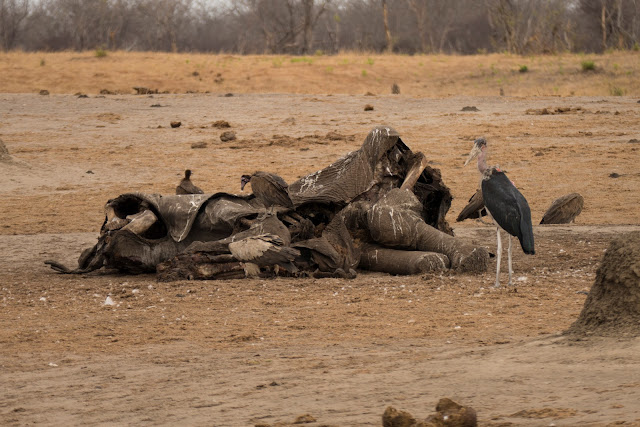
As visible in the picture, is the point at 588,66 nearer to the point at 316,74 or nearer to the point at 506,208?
the point at 316,74

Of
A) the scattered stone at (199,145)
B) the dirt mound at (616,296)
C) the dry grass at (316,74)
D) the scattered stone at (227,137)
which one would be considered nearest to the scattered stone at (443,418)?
the dirt mound at (616,296)

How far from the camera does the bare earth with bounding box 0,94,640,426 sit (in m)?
3.74

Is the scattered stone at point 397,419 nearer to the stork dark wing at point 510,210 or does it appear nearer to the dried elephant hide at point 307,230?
the stork dark wing at point 510,210

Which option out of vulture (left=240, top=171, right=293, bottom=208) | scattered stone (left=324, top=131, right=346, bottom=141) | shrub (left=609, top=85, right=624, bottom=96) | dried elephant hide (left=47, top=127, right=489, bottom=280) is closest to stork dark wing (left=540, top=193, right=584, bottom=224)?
dried elephant hide (left=47, top=127, right=489, bottom=280)

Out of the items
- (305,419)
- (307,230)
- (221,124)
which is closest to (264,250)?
(307,230)

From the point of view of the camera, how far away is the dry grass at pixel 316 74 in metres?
23.8

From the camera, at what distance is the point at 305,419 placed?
138 inches

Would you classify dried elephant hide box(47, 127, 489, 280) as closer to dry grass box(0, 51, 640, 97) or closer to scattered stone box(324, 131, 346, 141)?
scattered stone box(324, 131, 346, 141)

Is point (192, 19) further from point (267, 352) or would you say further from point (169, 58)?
point (267, 352)

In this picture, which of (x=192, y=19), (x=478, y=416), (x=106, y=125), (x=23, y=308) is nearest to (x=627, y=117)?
(x=106, y=125)

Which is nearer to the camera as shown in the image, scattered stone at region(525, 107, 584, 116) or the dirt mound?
the dirt mound

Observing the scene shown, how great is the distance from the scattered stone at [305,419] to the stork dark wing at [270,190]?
14.3 ft

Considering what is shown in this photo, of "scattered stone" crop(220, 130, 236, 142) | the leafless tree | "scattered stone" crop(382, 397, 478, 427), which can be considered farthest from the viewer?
the leafless tree

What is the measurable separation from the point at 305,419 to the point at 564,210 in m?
7.00
